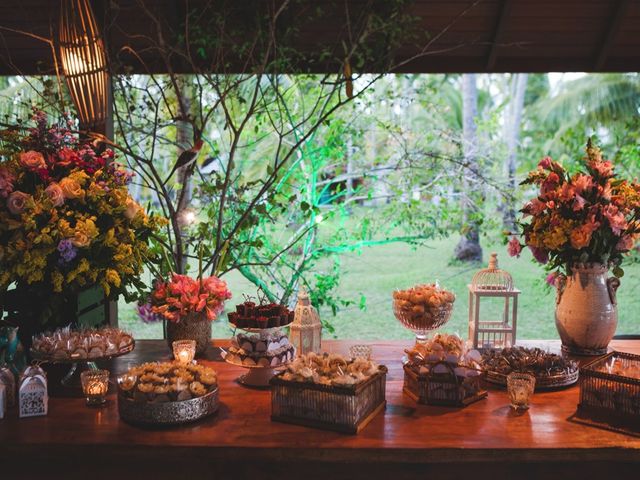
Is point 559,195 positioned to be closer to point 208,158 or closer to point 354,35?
point 354,35

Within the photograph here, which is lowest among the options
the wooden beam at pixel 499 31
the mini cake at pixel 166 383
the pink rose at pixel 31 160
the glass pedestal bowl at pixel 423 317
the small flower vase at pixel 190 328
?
the mini cake at pixel 166 383

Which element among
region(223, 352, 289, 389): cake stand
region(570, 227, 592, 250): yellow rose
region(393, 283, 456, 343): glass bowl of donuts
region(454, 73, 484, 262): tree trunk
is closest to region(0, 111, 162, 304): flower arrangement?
region(223, 352, 289, 389): cake stand

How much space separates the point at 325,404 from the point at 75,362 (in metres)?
0.77

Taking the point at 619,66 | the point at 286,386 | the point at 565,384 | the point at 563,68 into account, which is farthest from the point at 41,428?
the point at 619,66

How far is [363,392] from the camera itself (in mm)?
1830

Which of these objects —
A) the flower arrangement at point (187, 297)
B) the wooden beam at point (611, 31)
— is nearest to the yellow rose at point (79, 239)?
the flower arrangement at point (187, 297)

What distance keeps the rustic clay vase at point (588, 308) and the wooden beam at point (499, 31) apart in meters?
1.42

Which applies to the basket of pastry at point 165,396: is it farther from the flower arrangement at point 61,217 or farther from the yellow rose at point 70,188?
the yellow rose at point 70,188

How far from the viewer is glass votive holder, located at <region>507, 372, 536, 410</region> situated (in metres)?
1.93

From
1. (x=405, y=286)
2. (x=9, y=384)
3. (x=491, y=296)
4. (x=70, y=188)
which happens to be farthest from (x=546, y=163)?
(x=405, y=286)

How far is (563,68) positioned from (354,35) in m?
1.07

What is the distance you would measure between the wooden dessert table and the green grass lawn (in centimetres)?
489

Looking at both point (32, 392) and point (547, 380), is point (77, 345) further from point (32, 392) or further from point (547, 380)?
point (547, 380)

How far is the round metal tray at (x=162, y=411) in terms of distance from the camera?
181 centimetres
